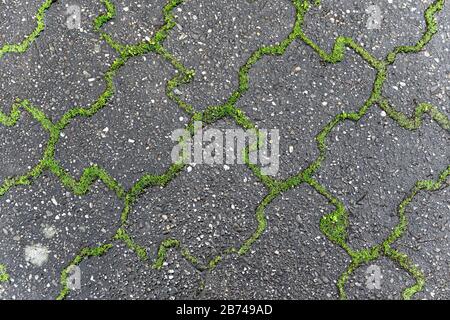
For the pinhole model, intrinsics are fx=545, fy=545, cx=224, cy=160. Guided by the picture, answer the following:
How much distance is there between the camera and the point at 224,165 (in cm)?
234

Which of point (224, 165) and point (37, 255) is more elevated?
point (224, 165)

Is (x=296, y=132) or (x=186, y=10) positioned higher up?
(x=186, y=10)

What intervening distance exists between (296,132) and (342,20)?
559mm

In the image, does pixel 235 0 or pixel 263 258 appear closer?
pixel 263 258

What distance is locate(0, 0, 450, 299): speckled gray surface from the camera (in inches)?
89.9

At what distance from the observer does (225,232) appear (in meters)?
2.30

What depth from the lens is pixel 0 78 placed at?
7.86 ft

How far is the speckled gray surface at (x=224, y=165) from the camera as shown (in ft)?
7.49

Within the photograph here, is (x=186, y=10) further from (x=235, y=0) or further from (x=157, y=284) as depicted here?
(x=157, y=284)

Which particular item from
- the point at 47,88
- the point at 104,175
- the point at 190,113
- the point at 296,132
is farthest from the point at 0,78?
the point at 296,132

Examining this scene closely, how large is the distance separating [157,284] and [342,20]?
1.41m
